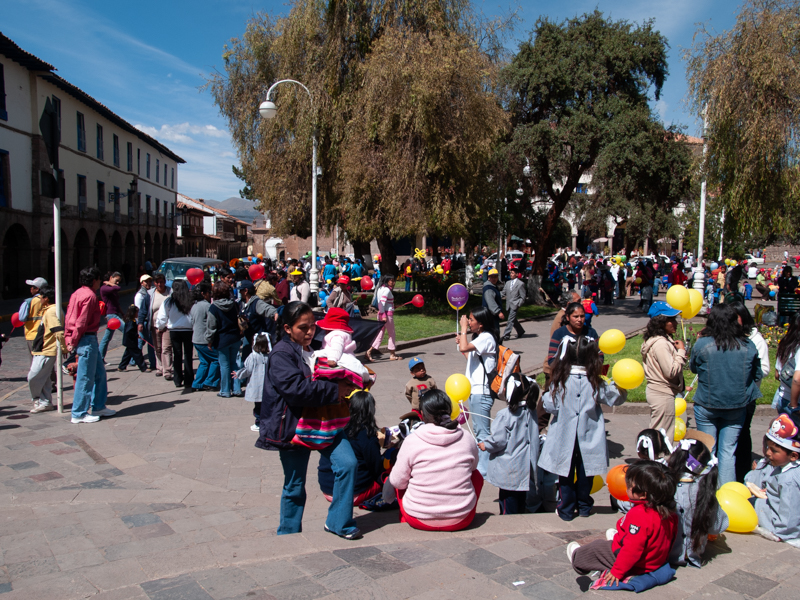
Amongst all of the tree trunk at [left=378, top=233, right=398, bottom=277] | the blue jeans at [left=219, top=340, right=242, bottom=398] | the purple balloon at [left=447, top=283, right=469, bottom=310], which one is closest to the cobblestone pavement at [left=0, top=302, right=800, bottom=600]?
the blue jeans at [left=219, top=340, right=242, bottom=398]

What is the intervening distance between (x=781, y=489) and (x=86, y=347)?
23.3 feet

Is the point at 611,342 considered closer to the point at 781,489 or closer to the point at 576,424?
the point at 576,424

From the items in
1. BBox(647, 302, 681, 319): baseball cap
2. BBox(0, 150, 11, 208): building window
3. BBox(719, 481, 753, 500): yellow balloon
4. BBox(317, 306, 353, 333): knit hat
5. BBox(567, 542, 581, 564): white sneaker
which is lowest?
BBox(567, 542, 581, 564): white sneaker

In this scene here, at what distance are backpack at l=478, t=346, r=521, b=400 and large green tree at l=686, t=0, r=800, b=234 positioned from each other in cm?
1064

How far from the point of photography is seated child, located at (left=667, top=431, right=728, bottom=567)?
3.38 m

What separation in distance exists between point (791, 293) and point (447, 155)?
30.8ft

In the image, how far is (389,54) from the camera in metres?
15.4

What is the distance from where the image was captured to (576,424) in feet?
14.1

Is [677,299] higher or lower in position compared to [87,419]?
higher

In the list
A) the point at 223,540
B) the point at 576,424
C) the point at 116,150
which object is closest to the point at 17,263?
the point at 116,150

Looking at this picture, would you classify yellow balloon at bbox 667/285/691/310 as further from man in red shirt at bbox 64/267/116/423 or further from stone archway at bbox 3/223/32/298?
stone archway at bbox 3/223/32/298

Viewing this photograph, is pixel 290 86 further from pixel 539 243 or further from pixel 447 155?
pixel 539 243

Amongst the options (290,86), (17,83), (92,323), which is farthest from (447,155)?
(17,83)

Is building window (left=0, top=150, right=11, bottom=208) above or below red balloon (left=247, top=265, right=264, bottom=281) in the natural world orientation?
above
